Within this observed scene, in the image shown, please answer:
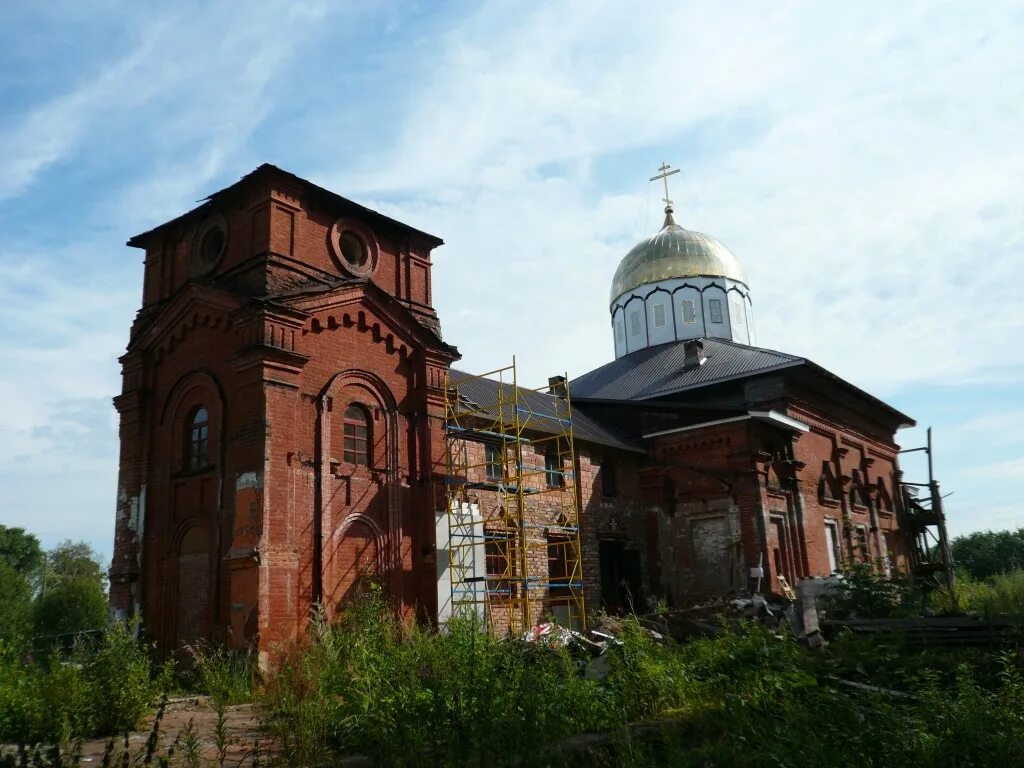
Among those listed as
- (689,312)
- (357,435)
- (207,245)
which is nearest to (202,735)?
(357,435)

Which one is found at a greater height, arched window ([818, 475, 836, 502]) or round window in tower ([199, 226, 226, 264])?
round window in tower ([199, 226, 226, 264])

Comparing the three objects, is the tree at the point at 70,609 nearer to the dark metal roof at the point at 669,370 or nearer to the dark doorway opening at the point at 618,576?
the dark metal roof at the point at 669,370

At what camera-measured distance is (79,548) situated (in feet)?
193

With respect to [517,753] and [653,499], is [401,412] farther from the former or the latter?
[517,753]

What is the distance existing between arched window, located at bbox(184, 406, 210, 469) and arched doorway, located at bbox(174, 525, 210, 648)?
46.2 inches

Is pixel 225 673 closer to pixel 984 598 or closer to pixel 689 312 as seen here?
pixel 984 598

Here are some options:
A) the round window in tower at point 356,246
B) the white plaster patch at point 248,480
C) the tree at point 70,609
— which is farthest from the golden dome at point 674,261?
the tree at point 70,609

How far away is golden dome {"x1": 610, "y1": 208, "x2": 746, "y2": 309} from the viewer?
101 feet

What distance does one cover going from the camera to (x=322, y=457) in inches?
582

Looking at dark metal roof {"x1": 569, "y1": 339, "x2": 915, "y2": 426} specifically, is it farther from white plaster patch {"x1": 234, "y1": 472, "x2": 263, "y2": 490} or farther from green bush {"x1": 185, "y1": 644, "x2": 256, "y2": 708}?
green bush {"x1": 185, "y1": 644, "x2": 256, "y2": 708}

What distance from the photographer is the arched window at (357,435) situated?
15.5m

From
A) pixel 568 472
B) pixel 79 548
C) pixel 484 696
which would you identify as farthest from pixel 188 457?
pixel 79 548

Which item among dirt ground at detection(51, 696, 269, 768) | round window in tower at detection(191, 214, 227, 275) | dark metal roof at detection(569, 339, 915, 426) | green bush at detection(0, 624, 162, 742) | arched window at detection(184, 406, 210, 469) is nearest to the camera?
dirt ground at detection(51, 696, 269, 768)

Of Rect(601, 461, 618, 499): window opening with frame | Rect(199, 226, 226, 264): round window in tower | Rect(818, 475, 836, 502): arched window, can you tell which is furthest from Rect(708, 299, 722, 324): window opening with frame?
Rect(199, 226, 226, 264): round window in tower
